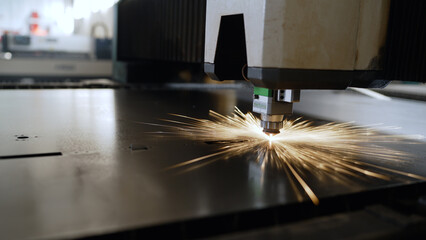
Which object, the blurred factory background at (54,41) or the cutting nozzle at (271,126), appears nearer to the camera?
the cutting nozzle at (271,126)

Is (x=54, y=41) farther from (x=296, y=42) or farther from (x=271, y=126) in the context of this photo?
(x=296, y=42)

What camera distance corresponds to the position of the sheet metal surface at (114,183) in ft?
2.09

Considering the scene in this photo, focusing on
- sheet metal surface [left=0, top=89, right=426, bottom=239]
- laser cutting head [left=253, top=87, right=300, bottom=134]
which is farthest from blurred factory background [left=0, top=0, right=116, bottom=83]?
laser cutting head [left=253, top=87, right=300, bottom=134]

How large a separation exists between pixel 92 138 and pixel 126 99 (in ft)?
3.98

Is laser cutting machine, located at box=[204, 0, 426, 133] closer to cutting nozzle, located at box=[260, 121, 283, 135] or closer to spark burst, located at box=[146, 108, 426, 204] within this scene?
cutting nozzle, located at box=[260, 121, 283, 135]

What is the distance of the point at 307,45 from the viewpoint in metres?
0.98

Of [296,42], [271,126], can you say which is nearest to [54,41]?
[271,126]

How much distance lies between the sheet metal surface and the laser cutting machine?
25cm

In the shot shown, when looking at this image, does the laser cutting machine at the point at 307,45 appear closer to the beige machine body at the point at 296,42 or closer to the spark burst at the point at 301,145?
the beige machine body at the point at 296,42

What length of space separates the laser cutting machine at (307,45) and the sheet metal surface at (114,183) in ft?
0.81

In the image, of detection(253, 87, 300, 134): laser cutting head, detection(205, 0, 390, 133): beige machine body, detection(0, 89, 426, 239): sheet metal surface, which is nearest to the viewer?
detection(0, 89, 426, 239): sheet metal surface

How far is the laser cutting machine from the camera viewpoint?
3.13ft

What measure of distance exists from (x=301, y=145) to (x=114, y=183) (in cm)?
68

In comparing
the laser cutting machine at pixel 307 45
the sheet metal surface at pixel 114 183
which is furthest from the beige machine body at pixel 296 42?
the sheet metal surface at pixel 114 183
